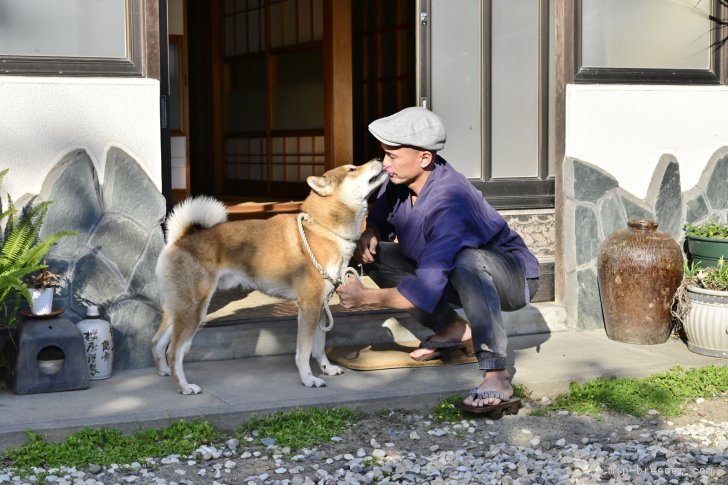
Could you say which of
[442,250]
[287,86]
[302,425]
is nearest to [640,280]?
[442,250]

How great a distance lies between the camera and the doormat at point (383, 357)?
221 inches

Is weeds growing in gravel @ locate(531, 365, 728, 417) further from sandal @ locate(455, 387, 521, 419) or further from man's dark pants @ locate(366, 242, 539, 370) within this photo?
man's dark pants @ locate(366, 242, 539, 370)

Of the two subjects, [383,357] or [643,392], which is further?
[383,357]

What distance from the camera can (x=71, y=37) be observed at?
5473 millimetres

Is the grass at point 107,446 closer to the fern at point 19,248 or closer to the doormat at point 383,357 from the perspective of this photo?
the fern at point 19,248

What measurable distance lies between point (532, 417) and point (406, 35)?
18.5 feet

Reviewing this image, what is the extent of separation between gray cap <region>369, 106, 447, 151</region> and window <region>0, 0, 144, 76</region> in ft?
5.17

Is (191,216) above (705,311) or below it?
above

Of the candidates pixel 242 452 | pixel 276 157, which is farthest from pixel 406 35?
pixel 242 452

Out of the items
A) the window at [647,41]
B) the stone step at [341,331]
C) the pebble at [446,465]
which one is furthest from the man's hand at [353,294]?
the window at [647,41]

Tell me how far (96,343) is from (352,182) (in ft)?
5.41

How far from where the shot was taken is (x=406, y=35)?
973 centimetres

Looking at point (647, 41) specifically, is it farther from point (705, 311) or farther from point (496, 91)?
point (705, 311)

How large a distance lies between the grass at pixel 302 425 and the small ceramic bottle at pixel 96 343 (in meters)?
0.98
